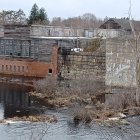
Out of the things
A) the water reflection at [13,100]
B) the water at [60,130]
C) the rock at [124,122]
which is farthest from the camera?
the water reflection at [13,100]

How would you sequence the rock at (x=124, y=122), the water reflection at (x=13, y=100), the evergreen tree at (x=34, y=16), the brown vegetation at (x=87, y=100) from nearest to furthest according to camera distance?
1. the rock at (x=124, y=122)
2. the brown vegetation at (x=87, y=100)
3. the water reflection at (x=13, y=100)
4. the evergreen tree at (x=34, y=16)

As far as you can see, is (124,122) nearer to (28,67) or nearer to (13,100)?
(13,100)

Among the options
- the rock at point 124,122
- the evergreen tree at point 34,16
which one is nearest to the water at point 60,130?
the rock at point 124,122

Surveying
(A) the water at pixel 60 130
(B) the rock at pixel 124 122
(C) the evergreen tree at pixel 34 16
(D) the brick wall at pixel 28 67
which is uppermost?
(C) the evergreen tree at pixel 34 16

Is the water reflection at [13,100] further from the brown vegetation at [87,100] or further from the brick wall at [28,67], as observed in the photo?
the brick wall at [28,67]

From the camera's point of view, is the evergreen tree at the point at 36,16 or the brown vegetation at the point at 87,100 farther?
the evergreen tree at the point at 36,16

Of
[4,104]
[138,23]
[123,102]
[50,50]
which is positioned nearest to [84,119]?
[123,102]

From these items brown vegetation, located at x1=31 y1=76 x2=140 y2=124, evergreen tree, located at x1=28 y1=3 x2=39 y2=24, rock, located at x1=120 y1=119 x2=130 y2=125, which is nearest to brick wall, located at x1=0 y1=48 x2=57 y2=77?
brown vegetation, located at x1=31 y1=76 x2=140 y2=124

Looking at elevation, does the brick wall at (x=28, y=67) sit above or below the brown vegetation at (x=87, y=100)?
above

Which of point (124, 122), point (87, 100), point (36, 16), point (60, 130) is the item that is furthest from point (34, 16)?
point (60, 130)

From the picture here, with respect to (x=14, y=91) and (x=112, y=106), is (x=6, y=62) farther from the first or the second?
(x=112, y=106)

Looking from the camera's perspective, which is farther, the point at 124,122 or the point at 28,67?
the point at 28,67

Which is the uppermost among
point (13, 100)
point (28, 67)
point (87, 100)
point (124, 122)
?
point (28, 67)

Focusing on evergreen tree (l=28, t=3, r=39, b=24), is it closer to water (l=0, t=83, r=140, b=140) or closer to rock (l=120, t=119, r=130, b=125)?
water (l=0, t=83, r=140, b=140)
